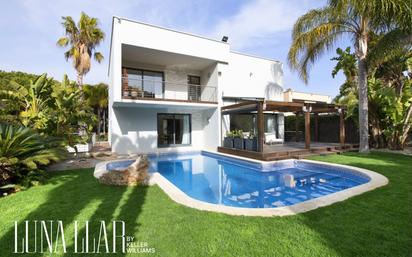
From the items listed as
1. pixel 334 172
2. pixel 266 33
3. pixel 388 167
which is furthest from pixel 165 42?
pixel 388 167

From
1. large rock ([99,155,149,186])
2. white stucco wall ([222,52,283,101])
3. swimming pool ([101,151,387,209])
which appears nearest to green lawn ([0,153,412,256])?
large rock ([99,155,149,186])

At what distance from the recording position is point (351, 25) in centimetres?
1116

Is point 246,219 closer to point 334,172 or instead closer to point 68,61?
point 334,172

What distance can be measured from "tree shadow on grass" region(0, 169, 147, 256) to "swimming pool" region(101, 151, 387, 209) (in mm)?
2218

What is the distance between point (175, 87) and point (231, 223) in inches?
549

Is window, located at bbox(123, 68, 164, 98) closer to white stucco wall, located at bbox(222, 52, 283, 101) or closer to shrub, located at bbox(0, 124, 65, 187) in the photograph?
white stucco wall, located at bbox(222, 52, 283, 101)

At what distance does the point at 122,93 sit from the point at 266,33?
439 inches

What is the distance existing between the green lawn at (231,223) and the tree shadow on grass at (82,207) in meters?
0.02

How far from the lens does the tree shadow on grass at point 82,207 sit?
3396 mm

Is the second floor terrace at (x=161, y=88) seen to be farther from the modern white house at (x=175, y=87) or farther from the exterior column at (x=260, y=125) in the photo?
the exterior column at (x=260, y=125)

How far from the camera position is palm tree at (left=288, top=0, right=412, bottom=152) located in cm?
973

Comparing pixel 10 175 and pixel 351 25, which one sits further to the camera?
pixel 351 25

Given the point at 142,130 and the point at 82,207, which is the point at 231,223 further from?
the point at 142,130

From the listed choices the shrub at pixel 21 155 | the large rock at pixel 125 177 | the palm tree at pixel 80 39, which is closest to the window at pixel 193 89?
the palm tree at pixel 80 39
